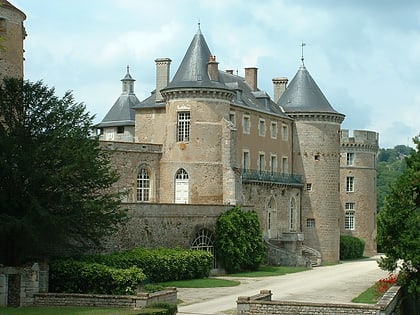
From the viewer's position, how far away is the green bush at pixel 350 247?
59.4m

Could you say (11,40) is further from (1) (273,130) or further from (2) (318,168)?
(2) (318,168)

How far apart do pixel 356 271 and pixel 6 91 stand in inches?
912

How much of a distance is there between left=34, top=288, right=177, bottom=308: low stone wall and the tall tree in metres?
2.33

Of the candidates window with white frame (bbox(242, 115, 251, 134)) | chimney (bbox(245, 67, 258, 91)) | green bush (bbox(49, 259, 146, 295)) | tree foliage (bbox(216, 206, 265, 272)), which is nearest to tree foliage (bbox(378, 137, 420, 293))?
green bush (bbox(49, 259, 146, 295))

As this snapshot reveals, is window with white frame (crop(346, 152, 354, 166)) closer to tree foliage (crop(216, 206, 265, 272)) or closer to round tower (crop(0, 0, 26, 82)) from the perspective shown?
tree foliage (crop(216, 206, 265, 272))

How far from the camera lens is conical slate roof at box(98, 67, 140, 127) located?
56.9 m

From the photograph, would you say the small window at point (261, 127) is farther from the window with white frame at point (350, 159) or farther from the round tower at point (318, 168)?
the window with white frame at point (350, 159)

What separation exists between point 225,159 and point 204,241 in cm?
632

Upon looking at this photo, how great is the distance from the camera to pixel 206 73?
4656 centimetres

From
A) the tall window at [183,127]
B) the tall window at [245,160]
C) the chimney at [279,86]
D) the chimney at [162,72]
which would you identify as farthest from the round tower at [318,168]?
the tall window at [183,127]

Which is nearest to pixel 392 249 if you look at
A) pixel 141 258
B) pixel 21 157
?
pixel 141 258

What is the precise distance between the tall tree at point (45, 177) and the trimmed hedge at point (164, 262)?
1833 mm

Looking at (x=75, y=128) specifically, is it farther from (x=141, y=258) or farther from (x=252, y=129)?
(x=252, y=129)

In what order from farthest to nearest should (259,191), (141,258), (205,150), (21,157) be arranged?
(259,191)
(205,150)
(141,258)
(21,157)
